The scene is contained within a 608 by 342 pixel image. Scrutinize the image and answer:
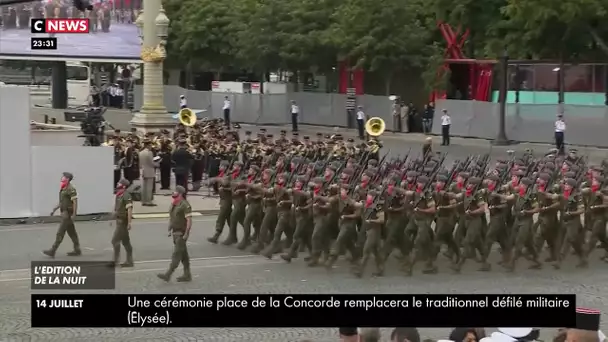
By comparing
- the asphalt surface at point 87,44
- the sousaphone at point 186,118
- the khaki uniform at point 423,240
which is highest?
the asphalt surface at point 87,44

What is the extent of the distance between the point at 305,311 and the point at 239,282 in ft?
26.1

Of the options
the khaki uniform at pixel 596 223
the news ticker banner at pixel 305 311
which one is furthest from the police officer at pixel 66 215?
the news ticker banner at pixel 305 311

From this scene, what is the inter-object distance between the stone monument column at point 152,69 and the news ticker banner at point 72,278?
2230 cm

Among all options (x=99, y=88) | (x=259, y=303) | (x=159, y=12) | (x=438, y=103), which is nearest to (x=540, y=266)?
(x=259, y=303)

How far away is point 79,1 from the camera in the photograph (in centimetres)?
1648

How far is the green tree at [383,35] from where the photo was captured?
43.4 metres

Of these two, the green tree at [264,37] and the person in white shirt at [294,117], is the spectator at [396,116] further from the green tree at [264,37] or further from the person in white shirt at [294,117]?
the green tree at [264,37]

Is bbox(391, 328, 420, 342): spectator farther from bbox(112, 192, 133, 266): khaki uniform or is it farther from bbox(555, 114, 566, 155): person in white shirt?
bbox(555, 114, 566, 155): person in white shirt

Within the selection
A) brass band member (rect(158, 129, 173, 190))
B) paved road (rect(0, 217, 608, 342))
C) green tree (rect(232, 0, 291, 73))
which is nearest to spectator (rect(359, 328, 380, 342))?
paved road (rect(0, 217, 608, 342))

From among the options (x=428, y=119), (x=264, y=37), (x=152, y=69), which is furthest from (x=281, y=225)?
(x=264, y=37)

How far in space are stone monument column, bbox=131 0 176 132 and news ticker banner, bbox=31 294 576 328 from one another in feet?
93.4

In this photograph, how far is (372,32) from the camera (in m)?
43.4

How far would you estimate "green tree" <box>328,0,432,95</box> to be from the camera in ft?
142

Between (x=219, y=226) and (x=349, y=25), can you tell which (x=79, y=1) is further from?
(x=349, y=25)
